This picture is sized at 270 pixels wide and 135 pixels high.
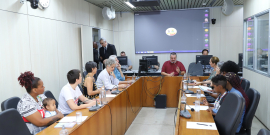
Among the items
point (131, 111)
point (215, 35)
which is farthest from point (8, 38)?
point (215, 35)

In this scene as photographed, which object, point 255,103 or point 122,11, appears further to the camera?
point 122,11

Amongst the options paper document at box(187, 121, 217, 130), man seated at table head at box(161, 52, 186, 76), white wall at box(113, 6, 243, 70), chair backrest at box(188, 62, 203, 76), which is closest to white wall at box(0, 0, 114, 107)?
man seated at table head at box(161, 52, 186, 76)

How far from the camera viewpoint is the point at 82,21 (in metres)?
6.38

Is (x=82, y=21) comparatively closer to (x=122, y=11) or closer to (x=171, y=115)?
(x=122, y=11)

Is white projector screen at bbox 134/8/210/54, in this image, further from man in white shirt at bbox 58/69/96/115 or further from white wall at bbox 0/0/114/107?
man in white shirt at bbox 58/69/96/115

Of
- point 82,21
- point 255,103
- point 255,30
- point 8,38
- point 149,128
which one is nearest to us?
point 255,103

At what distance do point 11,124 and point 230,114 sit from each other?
2112mm

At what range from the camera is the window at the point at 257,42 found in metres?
4.28

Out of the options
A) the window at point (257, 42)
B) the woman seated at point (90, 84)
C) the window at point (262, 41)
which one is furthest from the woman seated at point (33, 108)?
the window at point (262, 41)

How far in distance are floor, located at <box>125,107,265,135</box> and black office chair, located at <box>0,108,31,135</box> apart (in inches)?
87.9

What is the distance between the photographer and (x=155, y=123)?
14.7 ft

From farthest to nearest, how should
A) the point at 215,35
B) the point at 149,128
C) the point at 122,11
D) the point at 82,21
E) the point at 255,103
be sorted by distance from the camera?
the point at 122,11, the point at 215,35, the point at 82,21, the point at 149,128, the point at 255,103

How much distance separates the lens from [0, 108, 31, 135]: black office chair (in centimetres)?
192

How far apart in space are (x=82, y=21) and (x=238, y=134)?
5.24m
